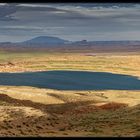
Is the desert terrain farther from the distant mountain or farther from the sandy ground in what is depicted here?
the distant mountain

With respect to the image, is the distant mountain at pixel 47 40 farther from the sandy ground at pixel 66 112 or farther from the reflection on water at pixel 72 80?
the sandy ground at pixel 66 112

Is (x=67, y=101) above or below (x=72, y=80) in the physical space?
→ below

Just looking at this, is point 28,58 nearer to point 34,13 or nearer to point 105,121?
point 34,13

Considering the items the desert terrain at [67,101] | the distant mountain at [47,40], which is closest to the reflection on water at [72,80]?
the desert terrain at [67,101]

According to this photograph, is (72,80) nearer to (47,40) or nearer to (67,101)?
(67,101)

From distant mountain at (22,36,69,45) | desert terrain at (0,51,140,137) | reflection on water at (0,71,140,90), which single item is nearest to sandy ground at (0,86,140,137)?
desert terrain at (0,51,140,137)

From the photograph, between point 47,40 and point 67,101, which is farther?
point 47,40

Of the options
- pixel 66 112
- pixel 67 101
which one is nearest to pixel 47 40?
pixel 67 101
